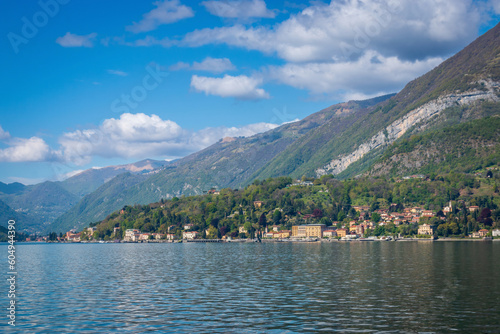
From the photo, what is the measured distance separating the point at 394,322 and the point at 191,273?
136 feet

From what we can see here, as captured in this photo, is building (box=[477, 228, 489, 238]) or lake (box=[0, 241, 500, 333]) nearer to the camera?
lake (box=[0, 241, 500, 333])

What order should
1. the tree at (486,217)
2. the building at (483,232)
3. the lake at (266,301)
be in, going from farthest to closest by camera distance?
the tree at (486,217), the building at (483,232), the lake at (266,301)

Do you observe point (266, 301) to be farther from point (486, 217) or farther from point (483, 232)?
point (486, 217)

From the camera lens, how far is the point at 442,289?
170 ft

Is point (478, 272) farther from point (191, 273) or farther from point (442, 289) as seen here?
point (191, 273)

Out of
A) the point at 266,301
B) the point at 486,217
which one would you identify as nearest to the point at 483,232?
the point at 486,217

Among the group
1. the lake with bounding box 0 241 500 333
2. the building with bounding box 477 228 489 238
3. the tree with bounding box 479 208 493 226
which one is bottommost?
the lake with bounding box 0 241 500 333

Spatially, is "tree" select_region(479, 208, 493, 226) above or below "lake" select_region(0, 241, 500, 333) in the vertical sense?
above

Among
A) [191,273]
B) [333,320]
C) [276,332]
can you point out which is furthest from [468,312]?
[191,273]

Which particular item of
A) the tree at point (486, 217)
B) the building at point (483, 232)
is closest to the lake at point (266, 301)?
the building at point (483, 232)

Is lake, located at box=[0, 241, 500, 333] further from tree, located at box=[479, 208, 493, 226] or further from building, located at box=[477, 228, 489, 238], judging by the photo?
tree, located at box=[479, 208, 493, 226]

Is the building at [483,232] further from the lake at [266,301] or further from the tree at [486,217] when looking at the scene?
the lake at [266,301]

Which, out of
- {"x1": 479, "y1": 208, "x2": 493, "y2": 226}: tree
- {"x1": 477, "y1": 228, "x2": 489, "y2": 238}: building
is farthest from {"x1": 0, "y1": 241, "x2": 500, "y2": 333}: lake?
{"x1": 479, "y1": 208, "x2": 493, "y2": 226}: tree

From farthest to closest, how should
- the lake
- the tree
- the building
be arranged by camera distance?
the tree → the building → the lake
